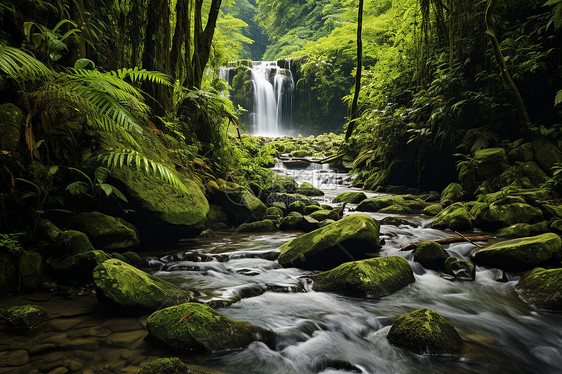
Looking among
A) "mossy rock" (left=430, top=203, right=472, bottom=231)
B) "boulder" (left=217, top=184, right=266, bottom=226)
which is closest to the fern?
"boulder" (left=217, top=184, right=266, bottom=226)

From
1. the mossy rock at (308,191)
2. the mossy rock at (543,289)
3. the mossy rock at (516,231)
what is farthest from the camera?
the mossy rock at (308,191)

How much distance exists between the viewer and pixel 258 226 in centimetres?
648

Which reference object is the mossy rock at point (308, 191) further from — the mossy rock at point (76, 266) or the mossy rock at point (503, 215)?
the mossy rock at point (76, 266)

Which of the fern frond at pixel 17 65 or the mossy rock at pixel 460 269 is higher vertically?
the fern frond at pixel 17 65

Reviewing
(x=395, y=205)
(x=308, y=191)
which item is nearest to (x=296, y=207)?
(x=395, y=205)

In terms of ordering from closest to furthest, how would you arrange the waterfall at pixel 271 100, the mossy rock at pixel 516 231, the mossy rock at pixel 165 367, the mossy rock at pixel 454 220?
the mossy rock at pixel 165 367 < the mossy rock at pixel 516 231 < the mossy rock at pixel 454 220 < the waterfall at pixel 271 100

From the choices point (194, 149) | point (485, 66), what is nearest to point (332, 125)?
point (485, 66)

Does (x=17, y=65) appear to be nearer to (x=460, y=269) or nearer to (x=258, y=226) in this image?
(x=258, y=226)

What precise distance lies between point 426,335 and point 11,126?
166 inches

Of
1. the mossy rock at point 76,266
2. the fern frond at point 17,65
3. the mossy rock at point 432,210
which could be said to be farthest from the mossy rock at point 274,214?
the fern frond at point 17,65

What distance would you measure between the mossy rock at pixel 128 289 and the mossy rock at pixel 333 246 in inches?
73.4

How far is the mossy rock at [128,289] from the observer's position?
101 inches

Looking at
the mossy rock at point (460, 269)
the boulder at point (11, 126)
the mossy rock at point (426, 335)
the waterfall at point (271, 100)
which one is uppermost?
the waterfall at point (271, 100)

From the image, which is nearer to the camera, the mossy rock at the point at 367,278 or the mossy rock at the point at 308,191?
the mossy rock at the point at 367,278
